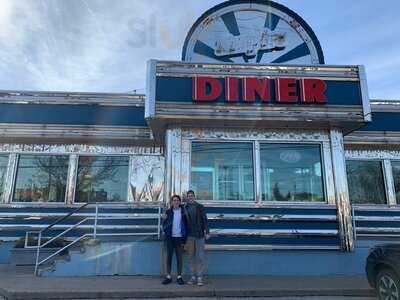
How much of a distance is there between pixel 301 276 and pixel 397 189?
16.2 ft

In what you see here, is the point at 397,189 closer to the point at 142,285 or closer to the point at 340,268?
the point at 340,268

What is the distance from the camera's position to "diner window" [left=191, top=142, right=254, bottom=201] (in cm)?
844

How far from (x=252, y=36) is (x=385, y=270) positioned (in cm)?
649

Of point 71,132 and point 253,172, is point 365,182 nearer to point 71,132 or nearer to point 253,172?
point 253,172

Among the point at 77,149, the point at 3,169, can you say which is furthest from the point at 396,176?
the point at 3,169

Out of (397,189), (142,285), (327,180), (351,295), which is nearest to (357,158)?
(397,189)

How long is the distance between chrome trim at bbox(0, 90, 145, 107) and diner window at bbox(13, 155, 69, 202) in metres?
1.55

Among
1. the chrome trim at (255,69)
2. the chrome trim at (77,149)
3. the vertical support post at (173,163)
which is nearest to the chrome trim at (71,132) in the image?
the chrome trim at (77,149)

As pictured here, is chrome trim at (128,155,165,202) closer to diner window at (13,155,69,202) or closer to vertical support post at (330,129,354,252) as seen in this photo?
diner window at (13,155,69,202)

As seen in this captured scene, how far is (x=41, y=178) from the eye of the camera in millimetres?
10766

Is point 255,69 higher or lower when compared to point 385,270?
higher

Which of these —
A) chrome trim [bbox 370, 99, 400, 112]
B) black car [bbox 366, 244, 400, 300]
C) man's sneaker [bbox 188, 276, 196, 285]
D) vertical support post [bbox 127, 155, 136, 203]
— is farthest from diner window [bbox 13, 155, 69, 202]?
chrome trim [bbox 370, 99, 400, 112]

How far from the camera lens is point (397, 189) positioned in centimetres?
1102

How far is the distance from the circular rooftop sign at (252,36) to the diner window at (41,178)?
15.7 ft
